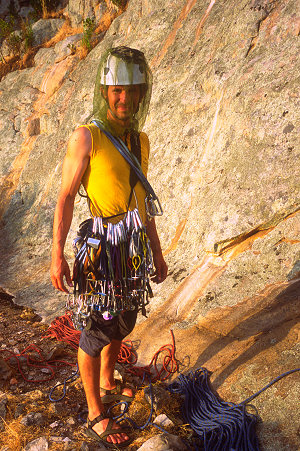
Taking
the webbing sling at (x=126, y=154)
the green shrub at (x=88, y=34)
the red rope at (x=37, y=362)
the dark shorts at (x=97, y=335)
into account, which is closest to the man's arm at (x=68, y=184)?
the webbing sling at (x=126, y=154)

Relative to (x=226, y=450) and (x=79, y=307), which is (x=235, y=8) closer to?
(x=79, y=307)

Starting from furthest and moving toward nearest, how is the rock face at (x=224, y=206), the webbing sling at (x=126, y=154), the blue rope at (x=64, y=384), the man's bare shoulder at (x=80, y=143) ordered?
the rock face at (x=224, y=206) < the blue rope at (x=64, y=384) < the webbing sling at (x=126, y=154) < the man's bare shoulder at (x=80, y=143)

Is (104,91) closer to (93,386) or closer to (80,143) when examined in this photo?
(80,143)

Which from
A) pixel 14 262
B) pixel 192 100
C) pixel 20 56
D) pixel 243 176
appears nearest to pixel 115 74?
pixel 243 176

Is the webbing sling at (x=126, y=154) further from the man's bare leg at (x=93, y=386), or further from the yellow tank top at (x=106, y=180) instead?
the man's bare leg at (x=93, y=386)

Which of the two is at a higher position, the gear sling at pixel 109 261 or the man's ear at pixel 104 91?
the man's ear at pixel 104 91

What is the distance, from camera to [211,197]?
13.3ft

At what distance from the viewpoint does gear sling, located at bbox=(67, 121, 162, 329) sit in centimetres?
222

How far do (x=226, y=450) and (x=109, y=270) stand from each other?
132cm

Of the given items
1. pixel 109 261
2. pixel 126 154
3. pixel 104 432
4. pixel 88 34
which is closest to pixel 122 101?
pixel 126 154

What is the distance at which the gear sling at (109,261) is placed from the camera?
2219mm

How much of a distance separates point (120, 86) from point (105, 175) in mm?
499

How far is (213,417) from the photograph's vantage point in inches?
100.0

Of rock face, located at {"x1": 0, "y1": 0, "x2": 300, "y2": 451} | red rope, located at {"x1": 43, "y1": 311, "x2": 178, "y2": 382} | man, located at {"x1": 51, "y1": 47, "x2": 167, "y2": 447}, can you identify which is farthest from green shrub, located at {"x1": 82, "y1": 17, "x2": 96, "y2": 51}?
man, located at {"x1": 51, "y1": 47, "x2": 167, "y2": 447}
